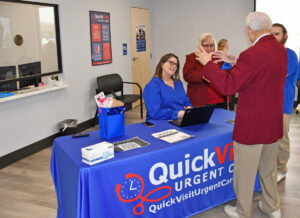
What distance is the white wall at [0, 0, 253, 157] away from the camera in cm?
415

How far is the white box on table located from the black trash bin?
2.82 metres

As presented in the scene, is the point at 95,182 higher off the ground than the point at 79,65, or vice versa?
the point at 79,65

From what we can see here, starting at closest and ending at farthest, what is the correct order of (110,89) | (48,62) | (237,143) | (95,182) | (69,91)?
1. (95,182)
2. (237,143)
3. (48,62)
4. (69,91)
5. (110,89)

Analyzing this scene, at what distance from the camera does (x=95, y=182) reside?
6.26ft

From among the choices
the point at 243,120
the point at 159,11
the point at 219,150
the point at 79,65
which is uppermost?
the point at 159,11

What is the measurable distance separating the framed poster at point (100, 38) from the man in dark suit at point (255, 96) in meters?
3.45

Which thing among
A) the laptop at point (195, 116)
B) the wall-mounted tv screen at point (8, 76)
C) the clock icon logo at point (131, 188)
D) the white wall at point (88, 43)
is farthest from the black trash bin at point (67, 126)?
the clock icon logo at point (131, 188)

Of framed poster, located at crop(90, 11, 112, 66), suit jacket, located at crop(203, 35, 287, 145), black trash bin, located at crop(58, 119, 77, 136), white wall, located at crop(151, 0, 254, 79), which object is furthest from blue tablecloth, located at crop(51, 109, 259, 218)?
white wall, located at crop(151, 0, 254, 79)

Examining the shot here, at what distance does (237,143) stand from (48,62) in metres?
3.14

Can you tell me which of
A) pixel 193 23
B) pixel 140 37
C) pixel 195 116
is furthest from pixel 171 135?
pixel 193 23

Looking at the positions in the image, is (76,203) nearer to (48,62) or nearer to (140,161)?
(140,161)

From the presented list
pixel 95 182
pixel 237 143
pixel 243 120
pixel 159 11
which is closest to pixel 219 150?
pixel 237 143

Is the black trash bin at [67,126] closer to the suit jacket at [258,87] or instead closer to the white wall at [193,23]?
the suit jacket at [258,87]

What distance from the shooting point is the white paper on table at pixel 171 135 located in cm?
233
